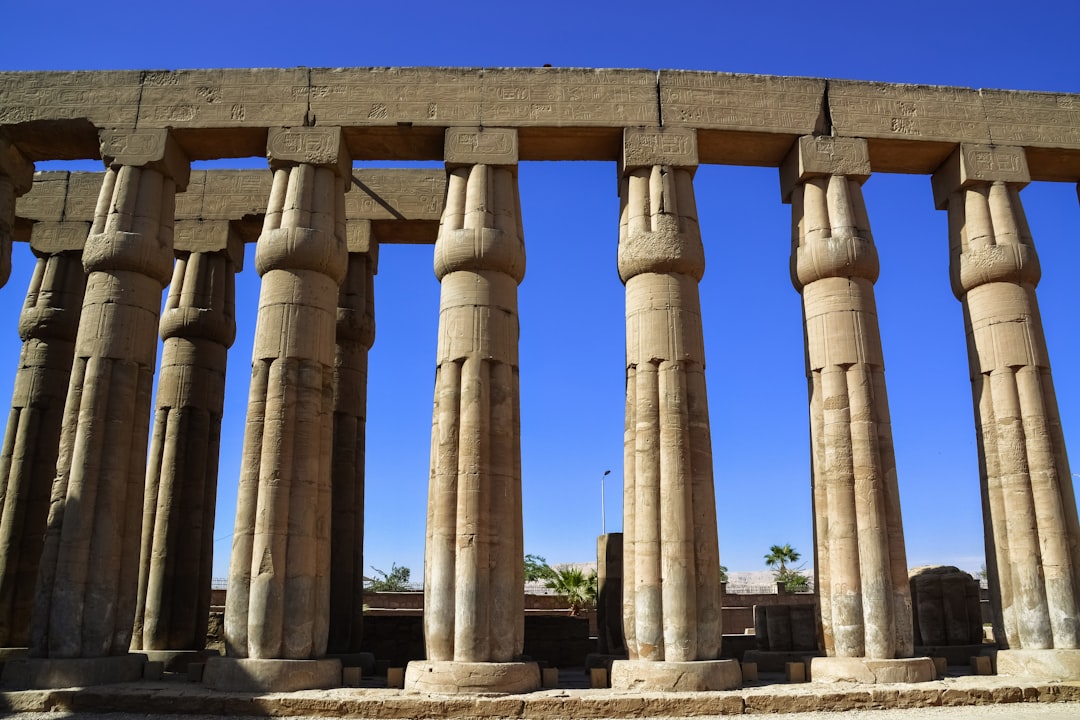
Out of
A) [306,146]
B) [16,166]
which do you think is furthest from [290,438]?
[16,166]

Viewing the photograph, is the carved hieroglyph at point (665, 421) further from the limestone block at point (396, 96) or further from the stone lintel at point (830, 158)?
the limestone block at point (396, 96)

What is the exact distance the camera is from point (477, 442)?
13.0 metres

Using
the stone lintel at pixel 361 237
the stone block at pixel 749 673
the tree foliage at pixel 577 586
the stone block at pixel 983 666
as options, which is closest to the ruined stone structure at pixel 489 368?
the stone block at pixel 983 666

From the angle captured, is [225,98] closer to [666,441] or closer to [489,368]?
[489,368]

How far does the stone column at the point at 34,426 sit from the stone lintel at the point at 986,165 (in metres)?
16.0

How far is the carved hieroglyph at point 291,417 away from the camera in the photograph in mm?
12602

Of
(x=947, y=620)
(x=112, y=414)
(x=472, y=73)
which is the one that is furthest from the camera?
(x=947, y=620)

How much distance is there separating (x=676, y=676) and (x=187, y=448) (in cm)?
1044

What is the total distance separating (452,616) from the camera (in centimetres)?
1252

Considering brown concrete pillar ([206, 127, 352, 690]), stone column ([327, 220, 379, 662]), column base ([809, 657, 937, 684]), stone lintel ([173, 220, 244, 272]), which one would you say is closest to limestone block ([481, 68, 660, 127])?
brown concrete pillar ([206, 127, 352, 690])

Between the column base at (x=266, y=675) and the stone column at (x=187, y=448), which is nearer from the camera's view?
the column base at (x=266, y=675)

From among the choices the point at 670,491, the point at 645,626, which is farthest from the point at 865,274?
the point at 645,626

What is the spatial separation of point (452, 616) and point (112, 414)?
592 centimetres

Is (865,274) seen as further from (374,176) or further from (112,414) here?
(112,414)
